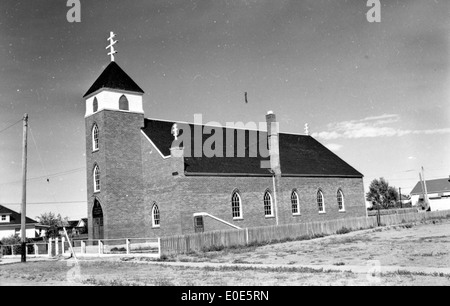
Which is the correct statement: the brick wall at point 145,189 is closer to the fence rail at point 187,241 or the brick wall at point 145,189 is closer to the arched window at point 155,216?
the arched window at point 155,216

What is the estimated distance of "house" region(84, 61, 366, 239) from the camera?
3120 centimetres

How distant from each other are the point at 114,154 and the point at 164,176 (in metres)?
3.98

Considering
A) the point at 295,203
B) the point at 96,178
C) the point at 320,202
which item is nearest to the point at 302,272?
the point at 96,178

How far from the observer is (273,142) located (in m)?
39.3

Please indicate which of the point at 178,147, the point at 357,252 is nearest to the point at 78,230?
the point at 178,147

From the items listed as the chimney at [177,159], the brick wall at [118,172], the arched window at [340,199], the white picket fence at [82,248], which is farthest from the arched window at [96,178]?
the arched window at [340,199]

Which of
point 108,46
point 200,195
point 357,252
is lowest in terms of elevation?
point 357,252

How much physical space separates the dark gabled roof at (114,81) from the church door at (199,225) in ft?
35.4

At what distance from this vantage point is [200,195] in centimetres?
3164

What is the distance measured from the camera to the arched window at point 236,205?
34356 millimetres

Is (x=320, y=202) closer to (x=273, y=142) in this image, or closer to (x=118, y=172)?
(x=273, y=142)
